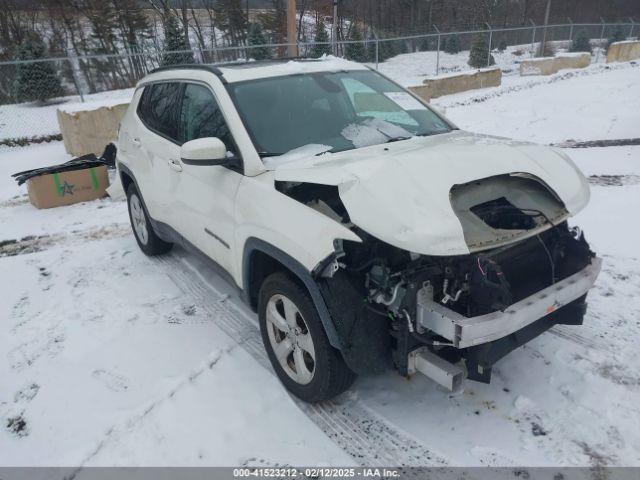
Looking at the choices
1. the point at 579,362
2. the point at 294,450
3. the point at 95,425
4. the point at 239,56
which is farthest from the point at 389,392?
the point at 239,56

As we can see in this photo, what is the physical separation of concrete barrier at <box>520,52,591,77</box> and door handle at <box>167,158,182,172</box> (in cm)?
2025

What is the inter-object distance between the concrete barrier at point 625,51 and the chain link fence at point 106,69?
319 centimetres

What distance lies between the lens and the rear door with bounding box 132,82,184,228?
399 cm

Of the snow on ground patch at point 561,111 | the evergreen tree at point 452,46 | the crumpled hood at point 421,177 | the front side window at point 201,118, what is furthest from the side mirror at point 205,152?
the evergreen tree at point 452,46

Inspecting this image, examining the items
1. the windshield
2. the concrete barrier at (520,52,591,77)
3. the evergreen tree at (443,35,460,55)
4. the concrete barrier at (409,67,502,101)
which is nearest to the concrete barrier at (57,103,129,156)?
the windshield

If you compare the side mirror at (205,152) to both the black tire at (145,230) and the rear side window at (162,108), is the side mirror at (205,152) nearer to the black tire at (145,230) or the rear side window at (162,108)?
the rear side window at (162,108)

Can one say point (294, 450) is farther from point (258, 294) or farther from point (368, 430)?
point (258, 294)

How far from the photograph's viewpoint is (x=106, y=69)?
20625mm

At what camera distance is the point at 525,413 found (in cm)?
273

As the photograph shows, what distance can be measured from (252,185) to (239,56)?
19554 mm

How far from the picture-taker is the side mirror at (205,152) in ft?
9.80

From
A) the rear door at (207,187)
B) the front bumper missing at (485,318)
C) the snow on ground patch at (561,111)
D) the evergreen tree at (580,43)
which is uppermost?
the rear door at (207,187)

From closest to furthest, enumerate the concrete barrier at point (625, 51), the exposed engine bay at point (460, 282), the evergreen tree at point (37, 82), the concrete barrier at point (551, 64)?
the exposed engine bay at point (460, 282) → the evergreen tree at point (37, 82) → the concrete barrier at point (551, 64) → the concrete barrier at point (625, 51)

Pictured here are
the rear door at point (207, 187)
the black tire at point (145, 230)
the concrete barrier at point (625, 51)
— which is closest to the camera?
the rear door at point (207, 187)
